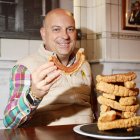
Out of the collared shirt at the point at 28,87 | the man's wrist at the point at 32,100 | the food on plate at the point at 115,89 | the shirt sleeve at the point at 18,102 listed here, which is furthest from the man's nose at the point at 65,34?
the food on plate at the point at 115,89

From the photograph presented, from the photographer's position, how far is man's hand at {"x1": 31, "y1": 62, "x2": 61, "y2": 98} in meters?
1.25

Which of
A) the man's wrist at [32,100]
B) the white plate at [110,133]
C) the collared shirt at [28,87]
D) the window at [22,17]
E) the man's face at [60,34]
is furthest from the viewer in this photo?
the window at [22,17]

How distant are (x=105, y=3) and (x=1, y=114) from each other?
4.19 feet

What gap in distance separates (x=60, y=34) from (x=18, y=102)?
2.24ft

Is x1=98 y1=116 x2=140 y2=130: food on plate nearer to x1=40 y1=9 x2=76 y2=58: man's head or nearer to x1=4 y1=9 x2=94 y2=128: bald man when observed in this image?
x1=4 y1=9 x2=94 y2=128: bald man

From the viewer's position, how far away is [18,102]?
60.2 inches

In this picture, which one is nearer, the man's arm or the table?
the table

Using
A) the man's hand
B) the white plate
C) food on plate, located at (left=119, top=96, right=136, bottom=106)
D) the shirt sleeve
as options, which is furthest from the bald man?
food on plate, located at (left=119, top=96, right=136, bottom=106)

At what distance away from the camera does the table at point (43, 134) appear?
113cm

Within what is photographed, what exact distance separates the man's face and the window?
1.42 feet

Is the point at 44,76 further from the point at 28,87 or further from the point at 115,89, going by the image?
the point at 28,87

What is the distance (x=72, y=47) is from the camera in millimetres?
2084

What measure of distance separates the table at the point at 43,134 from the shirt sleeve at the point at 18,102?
209 mm

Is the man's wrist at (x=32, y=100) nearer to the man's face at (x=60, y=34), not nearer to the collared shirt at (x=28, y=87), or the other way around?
the collared shirt at (x=28, y=87)
